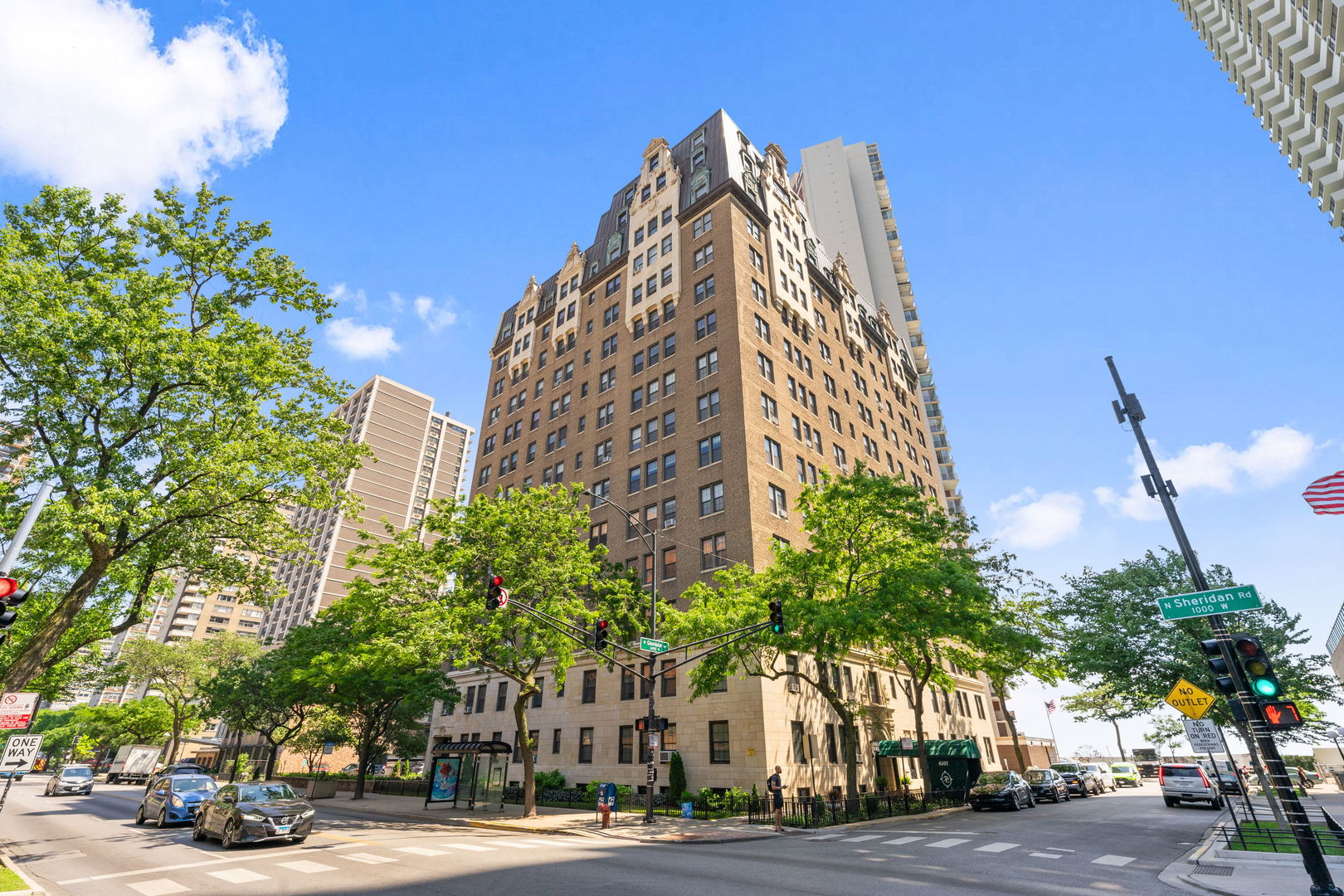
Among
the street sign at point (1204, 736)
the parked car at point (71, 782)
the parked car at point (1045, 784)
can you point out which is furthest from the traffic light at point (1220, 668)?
the parked car at point (71, 782)

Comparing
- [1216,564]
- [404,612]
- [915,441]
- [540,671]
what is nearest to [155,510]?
[404,612]

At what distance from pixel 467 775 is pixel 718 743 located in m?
13.0

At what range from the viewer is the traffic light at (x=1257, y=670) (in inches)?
A: 423

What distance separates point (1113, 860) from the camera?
1480cm

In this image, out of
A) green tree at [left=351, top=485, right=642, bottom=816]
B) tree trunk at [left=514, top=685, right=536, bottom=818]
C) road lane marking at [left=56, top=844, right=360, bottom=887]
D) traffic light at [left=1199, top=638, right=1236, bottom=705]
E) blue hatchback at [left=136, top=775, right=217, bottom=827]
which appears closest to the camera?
traffic light at [left=1199, top=638, right=1236, bottom=705]

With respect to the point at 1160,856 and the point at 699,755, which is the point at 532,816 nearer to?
the point at 699,755

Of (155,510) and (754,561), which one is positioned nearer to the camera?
(155,510)

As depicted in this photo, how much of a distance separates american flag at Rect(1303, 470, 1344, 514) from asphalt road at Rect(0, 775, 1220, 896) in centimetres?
884

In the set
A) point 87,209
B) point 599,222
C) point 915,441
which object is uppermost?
point 599,222

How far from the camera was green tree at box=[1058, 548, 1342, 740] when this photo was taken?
3438 centimetres

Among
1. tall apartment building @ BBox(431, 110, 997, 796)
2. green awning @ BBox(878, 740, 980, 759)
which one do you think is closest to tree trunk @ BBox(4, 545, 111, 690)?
tall apartment building @ BBox(431, 110, 997, 796)

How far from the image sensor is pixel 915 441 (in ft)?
210

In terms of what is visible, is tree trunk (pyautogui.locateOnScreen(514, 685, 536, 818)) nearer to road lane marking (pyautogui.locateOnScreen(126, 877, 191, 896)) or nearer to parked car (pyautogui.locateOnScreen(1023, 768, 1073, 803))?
road lane marking (pyautogui.locateOnScreen(126, 877, 191, 896))

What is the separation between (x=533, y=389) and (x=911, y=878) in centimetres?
4994
